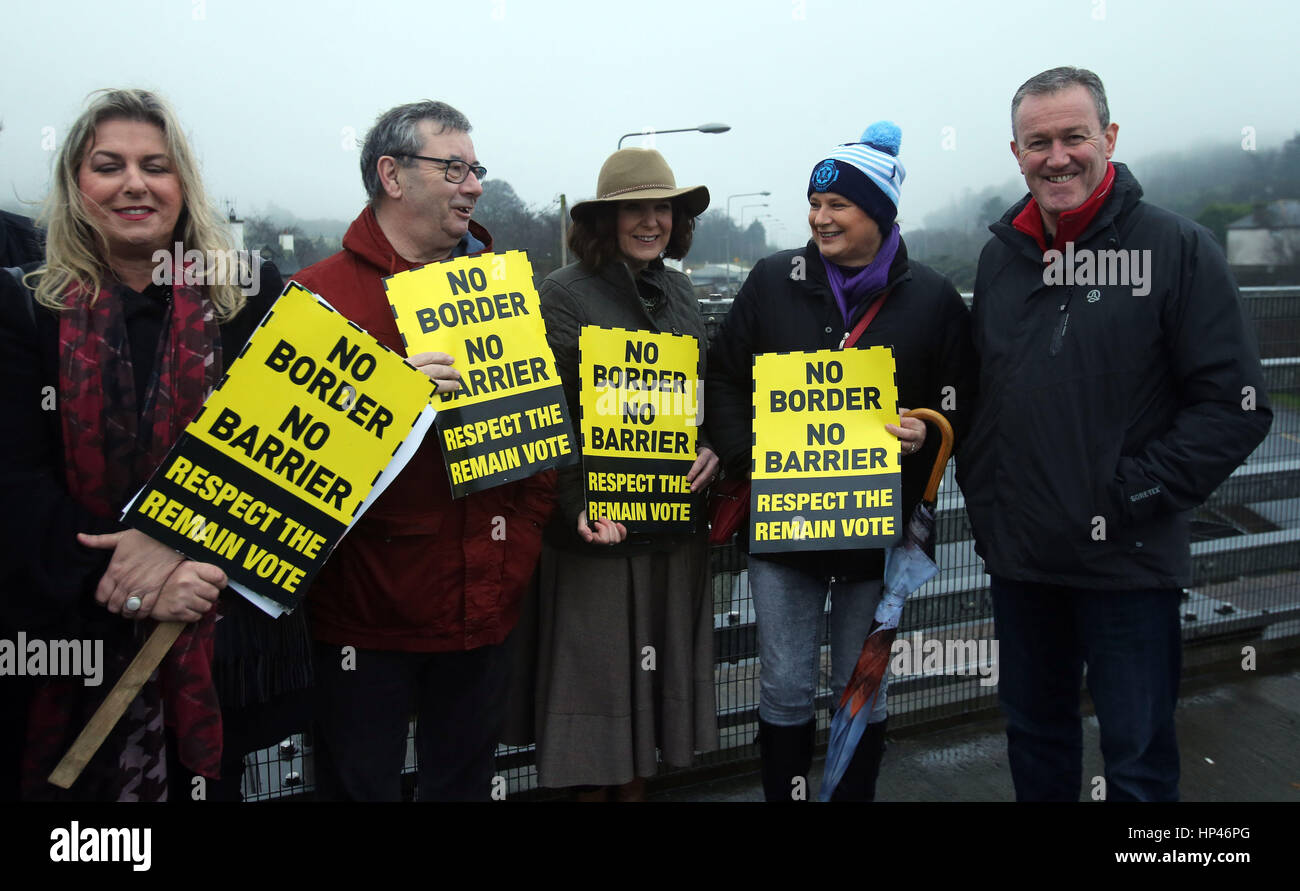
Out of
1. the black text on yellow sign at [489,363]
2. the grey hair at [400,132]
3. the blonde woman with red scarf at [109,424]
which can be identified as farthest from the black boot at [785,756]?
the grey hair at [400,132]

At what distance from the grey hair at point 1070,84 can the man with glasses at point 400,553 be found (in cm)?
154

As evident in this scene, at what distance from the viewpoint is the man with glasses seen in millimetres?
2506

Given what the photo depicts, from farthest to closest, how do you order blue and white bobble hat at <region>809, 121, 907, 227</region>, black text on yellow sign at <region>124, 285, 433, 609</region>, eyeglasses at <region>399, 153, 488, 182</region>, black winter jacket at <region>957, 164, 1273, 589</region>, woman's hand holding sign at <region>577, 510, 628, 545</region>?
woman's hand holding sign at <region>577, 510, 628, 545</region> → blue and white bobble hat at <region>809, 121, 907, 227</region> → eyeglasses at <region>399, 153, 488, 182</region> → black winter jacket at <region>957, 164, 1273, 589</region> → black text on yellow sign at <region>124, 285, 433, 609</region>

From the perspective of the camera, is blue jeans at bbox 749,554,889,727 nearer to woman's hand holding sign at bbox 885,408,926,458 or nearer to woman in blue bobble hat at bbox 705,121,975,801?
woman in blue bobble hat at bbox 705,121,975,801

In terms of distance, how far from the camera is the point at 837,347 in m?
2.93

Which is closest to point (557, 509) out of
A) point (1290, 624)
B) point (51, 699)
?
point (51, 699)

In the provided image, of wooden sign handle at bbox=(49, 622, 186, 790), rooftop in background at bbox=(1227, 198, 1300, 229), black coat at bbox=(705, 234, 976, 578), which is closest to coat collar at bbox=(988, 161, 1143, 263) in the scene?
black coat at bbox=(705, 234, 976, 578)

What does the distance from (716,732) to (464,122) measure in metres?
2.15

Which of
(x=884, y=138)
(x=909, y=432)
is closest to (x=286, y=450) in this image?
(x=909, y=432)

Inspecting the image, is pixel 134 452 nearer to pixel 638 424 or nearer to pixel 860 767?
pixel 638 424

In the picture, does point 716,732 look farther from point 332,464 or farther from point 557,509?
point 332,464

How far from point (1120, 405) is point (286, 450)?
2.11 meters

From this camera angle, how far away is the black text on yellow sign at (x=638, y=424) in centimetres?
300

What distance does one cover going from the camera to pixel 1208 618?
4973mm
